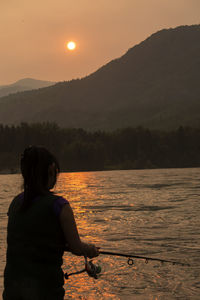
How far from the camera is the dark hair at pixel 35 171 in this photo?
4.27 meters

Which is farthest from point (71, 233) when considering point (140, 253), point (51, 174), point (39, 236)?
point (140, 253)

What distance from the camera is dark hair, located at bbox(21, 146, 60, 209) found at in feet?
14.0

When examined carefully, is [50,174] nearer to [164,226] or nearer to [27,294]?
[27,294]

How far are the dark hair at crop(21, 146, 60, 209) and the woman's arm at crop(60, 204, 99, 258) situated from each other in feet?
0.94

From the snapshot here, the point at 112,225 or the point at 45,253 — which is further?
the point at 112,225

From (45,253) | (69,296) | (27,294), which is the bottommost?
(69,296)

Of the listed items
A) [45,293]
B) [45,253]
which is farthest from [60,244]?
[45,293]

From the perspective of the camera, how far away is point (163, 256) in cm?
1416

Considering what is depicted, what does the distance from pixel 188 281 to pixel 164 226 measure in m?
10.5

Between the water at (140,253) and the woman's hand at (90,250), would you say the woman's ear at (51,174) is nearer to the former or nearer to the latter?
the water at (140,253)

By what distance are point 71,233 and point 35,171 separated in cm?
61

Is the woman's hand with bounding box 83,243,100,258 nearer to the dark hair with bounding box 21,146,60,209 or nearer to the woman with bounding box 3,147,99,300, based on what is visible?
the woman with bounding box 3,147,99,300

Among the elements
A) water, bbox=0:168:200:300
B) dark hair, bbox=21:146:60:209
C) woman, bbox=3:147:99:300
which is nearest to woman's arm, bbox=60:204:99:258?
woman, bbox=3:147:99:300

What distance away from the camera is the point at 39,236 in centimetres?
423
